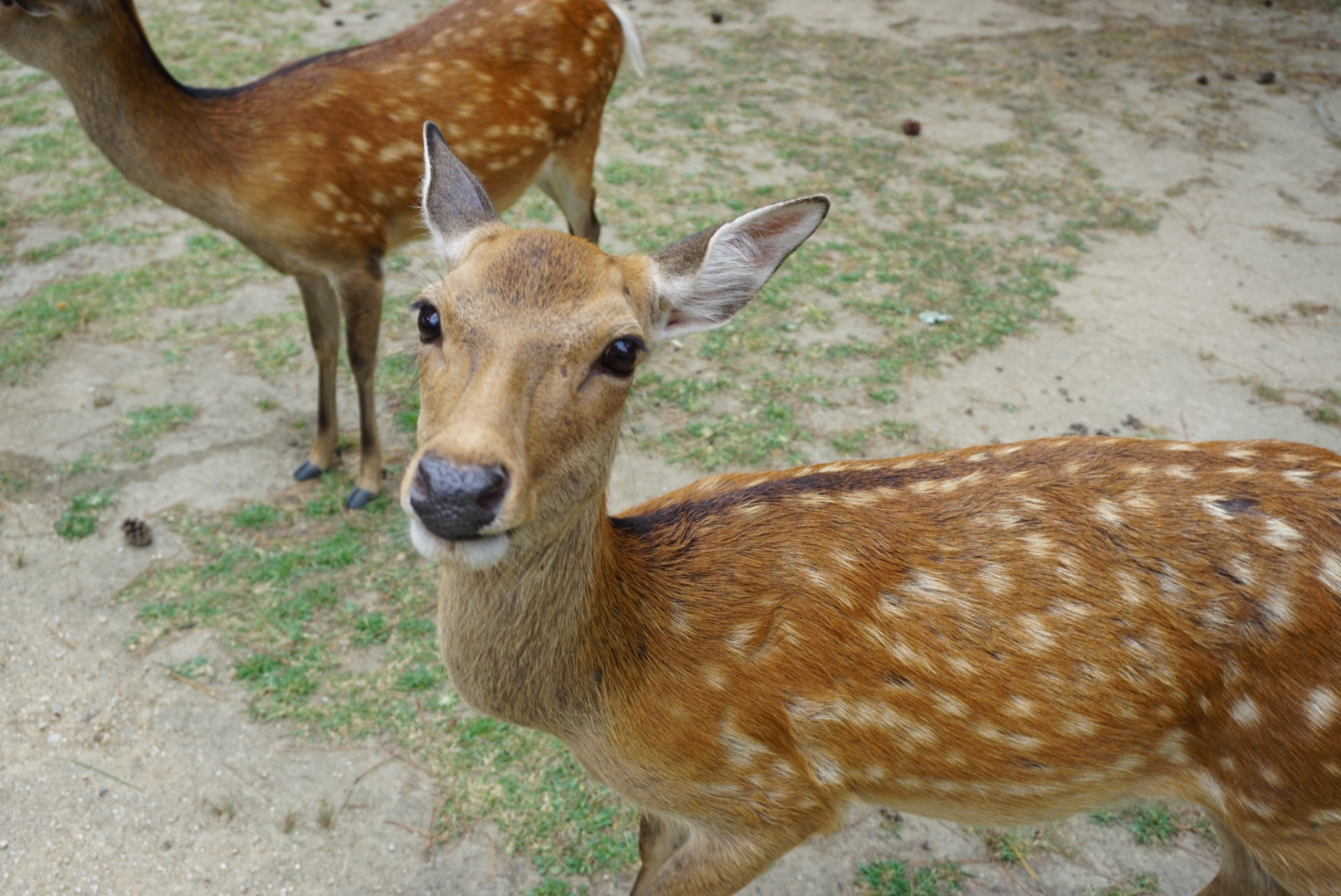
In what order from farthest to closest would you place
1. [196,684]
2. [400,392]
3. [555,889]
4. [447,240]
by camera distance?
1. [400,392]
2. [196,684]
3. [555,889]
4. [447,240]

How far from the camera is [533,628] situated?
1977 mm

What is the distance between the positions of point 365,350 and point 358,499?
0.62 meters

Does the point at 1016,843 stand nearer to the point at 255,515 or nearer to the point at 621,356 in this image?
the point at 621,356

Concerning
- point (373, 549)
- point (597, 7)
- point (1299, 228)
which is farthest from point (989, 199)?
point (373, 549)

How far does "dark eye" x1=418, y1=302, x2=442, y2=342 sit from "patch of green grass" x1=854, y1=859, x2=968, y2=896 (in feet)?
6.46

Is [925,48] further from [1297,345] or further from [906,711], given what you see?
[906,711]

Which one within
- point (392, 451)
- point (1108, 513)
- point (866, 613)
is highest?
point (1108, 513)

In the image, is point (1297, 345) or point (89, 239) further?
point (89, 239)

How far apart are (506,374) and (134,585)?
Result: 8.16ft

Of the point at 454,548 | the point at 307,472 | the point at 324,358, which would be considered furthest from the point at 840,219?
the point at 454,548

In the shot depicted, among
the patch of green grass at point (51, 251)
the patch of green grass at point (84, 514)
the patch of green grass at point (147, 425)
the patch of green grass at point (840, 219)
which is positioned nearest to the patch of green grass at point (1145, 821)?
the patch of green grass at point (840, 219)

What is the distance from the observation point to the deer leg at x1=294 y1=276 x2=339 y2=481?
3848 mm

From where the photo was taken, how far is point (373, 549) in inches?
142

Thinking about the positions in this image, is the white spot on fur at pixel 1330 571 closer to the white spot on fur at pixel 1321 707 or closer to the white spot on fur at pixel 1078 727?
the white spot on fur at pixel 1321 707
